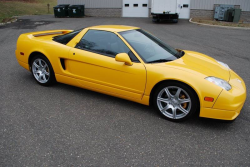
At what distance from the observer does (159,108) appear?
3.68 metres

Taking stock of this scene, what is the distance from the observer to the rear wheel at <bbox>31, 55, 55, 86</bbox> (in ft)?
15.3

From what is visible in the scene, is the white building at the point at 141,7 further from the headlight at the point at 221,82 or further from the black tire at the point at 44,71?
the headlight at the point at 221,82

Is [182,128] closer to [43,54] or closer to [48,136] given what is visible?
[48,136]

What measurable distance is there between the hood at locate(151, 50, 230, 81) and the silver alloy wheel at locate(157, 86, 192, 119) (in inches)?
15.6

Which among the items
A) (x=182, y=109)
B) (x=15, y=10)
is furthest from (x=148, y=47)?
(x=15, y=10)

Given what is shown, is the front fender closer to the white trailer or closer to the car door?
the car door

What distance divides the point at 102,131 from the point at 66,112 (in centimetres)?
87

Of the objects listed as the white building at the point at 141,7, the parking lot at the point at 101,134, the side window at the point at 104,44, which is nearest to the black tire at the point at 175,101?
the parking lot at the point at 101,134

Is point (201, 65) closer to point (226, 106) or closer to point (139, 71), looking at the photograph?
point (226, 106)

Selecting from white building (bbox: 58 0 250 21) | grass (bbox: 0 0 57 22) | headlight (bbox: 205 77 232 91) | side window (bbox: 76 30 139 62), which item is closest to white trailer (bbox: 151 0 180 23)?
white building (bbox: 58 0 250 21)

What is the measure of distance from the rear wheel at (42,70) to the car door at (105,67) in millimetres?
518

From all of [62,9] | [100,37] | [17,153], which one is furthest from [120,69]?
[62,9]

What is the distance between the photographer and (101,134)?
324 centimetres

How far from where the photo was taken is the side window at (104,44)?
3962 mm
